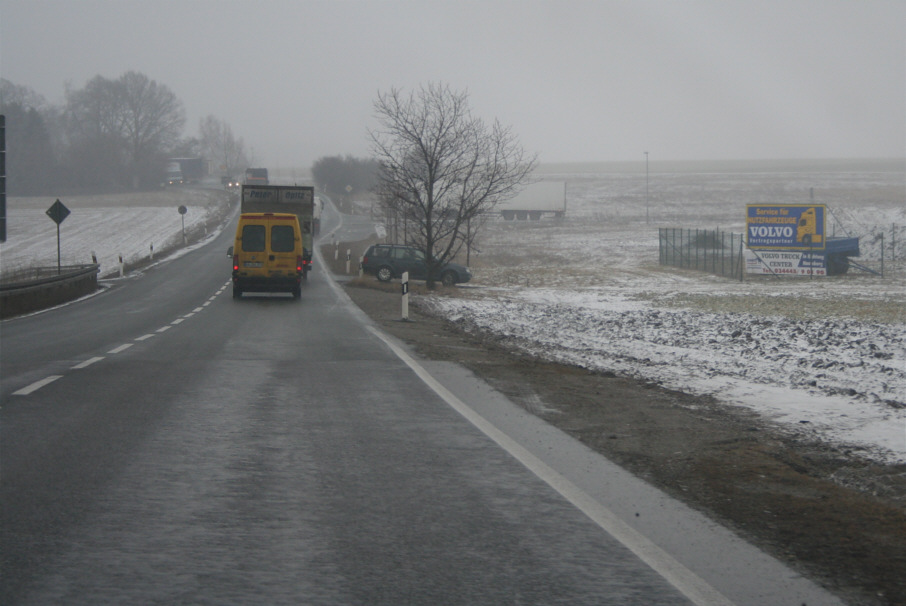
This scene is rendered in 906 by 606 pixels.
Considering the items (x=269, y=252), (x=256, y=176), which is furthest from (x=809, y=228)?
(x=256, y=176)

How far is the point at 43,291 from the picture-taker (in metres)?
27.3

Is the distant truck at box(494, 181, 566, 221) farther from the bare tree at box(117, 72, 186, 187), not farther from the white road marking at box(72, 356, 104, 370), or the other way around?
the white road marking at box(72, 356, 104, 370)

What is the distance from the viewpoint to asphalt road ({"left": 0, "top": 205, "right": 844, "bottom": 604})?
4.17m

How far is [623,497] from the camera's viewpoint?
231 inches

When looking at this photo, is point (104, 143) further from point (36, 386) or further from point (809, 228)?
point (36, 386)

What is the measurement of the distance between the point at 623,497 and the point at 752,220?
43854 mm

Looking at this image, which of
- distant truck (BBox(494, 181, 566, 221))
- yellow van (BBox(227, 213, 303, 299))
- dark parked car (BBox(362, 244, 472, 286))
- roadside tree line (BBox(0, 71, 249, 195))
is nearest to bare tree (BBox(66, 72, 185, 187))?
roadside tree line (BBox(0, 71, 249, 195))

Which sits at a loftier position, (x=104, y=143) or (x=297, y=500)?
(x=104, y=143)

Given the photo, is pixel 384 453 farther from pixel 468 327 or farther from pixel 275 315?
pixel 275 315

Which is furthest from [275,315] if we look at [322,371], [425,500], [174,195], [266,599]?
[174,195]

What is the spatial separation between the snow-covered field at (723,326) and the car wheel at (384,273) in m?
3.62

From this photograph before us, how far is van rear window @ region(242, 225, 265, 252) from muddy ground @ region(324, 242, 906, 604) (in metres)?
16.7

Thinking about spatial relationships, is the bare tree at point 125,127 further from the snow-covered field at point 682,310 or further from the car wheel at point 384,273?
the car wheel at point 384,273

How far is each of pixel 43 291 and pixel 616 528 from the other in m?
25.6
